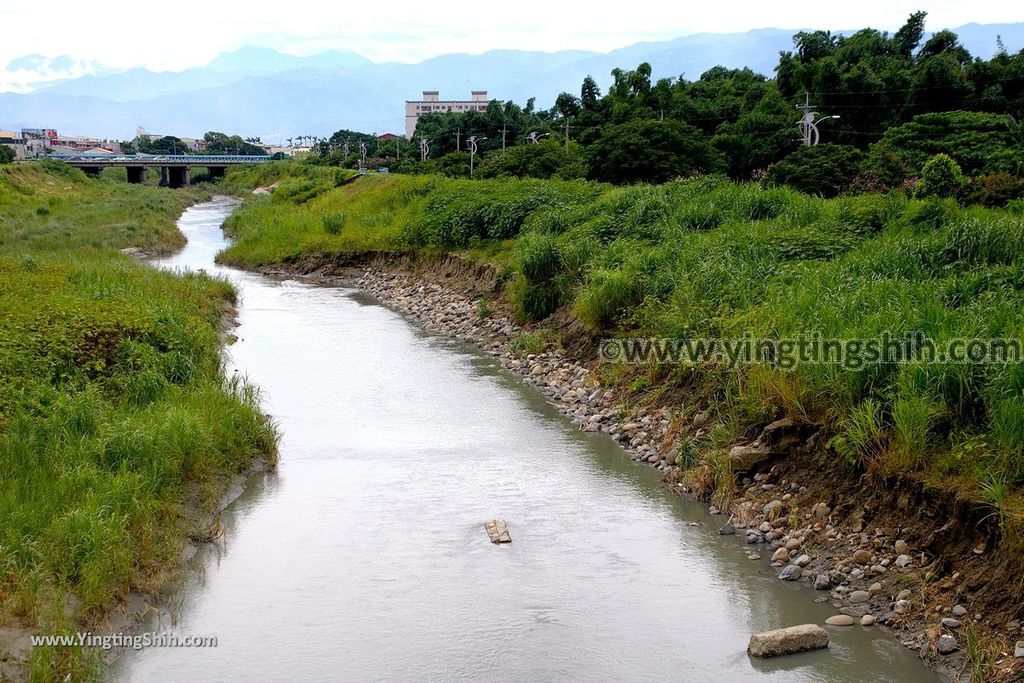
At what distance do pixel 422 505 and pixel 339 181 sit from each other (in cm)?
4736

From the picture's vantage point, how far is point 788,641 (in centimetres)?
736

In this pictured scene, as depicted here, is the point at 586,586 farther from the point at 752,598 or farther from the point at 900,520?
the point at 900,520

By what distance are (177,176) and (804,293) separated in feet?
305

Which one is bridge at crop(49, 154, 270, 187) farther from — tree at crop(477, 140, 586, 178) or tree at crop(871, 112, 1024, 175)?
tree at crop(871, 112, 1024, 175)

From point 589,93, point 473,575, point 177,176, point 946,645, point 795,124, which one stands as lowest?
point 473,575

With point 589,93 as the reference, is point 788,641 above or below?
below

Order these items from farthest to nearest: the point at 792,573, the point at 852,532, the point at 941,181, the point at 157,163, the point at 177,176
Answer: the point at 177,176
the point at 157,163
the point at 941,181
the point at 852,532
the point at 792,573

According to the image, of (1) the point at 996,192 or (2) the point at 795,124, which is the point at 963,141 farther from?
(1) the point at 996,192

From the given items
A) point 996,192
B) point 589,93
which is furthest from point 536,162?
point 589,93

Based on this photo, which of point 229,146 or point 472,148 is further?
point 229,146

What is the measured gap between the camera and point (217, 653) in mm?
7418

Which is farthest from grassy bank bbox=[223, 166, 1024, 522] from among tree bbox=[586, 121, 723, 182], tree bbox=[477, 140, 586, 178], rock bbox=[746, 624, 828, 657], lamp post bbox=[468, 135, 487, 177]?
lamp post bbox=[468, 135, 487, 177]

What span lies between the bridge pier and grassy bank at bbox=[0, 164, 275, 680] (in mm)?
A: 82409

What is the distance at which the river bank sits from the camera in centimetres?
706
